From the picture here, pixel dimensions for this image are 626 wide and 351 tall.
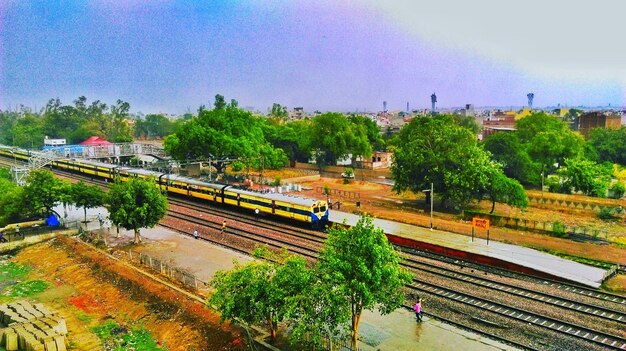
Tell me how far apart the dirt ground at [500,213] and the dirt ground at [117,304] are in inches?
781

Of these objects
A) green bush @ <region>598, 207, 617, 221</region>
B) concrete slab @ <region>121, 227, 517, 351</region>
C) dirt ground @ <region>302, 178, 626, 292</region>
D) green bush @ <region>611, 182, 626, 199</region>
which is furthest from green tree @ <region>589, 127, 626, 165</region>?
concrete slab @ <region>121, 227, 517, 351</region>

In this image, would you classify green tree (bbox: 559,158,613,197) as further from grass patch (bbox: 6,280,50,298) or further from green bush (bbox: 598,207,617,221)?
grass patch (bbox: 6,280,50,298)

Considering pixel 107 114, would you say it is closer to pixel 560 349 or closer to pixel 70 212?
pixel 70 212

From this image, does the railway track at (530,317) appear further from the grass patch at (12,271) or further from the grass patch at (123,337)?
the grass patch at (12,271)

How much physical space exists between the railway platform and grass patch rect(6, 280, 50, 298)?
664 inches

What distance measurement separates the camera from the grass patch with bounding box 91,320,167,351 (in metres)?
19.8

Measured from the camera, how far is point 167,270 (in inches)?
1078

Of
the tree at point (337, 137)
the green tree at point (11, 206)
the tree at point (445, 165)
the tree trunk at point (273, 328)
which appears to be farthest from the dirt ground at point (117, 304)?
the tree at point (337, 137)

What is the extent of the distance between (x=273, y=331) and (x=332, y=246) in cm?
407

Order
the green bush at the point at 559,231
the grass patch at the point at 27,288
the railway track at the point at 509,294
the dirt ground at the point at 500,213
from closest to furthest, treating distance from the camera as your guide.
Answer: the railway track at the point at 509,294 < the grass patch at the point at 27,288 < the dirt ground at the point at 500,213 < the green bush at the point at 559,231

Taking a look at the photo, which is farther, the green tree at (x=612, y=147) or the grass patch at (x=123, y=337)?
the green tree at (x=612, y=147)

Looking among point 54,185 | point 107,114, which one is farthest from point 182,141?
point 107,114

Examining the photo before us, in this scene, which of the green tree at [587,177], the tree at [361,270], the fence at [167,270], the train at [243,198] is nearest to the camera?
the tree at [361,270]

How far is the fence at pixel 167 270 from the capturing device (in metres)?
25.3
